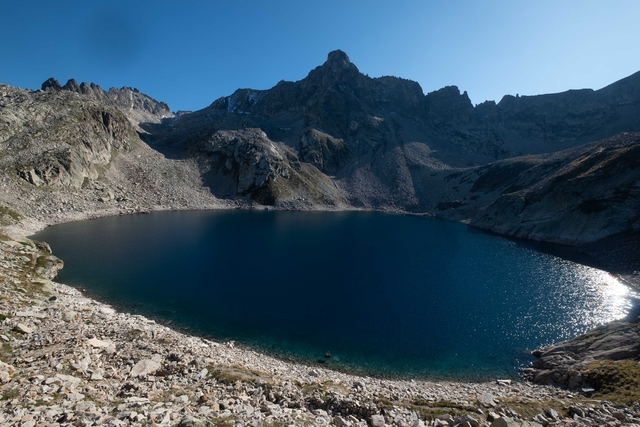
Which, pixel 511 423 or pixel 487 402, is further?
pixel 487 402

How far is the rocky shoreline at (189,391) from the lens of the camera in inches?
561

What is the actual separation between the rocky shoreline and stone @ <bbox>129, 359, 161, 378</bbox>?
0.20ft

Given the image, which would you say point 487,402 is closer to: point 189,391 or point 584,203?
point 189,391

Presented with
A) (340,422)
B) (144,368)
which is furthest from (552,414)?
(144,368)

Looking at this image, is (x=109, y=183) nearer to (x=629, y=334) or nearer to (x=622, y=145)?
(x=629, y=334)

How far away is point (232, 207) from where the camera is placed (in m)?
143

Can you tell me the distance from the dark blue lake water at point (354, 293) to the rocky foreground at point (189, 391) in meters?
5.88

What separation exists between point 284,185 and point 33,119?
97626 mm

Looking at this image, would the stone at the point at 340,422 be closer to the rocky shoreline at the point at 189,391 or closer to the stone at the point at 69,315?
the rocky shoreline at the point at 189,391

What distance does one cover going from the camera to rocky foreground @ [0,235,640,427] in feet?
46.6

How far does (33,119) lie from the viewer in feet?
357

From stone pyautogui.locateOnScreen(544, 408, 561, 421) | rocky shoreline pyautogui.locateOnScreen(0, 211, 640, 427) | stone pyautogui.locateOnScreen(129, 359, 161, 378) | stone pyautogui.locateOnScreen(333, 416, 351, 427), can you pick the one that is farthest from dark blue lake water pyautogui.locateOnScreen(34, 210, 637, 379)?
stone pyautogui.locateOnScreen(333, 416, 351, 427)

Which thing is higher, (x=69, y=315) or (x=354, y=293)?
(x=354, y=293)

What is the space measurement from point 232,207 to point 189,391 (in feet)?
425
